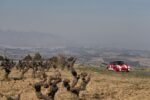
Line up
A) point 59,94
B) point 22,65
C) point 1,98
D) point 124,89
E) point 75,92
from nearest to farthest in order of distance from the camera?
point 75,92 → point 1,98 → point 59,94 → point 124,89 → point 22,65

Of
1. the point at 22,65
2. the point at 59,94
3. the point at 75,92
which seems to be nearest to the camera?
the point at 75,92

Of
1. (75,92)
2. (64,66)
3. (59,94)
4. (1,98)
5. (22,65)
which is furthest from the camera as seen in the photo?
(64,66)

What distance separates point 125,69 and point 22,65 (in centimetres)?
1769


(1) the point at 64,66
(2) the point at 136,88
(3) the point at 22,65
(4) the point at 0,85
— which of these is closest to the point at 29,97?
(4) the point at 0,85

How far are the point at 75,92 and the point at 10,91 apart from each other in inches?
415

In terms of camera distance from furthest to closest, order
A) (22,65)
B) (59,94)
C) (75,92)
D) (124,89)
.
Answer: (22,65) < (124,89) < (59,94) < (75,92)

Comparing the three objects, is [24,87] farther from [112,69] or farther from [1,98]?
[112,69]

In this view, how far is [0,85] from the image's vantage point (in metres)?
49.2

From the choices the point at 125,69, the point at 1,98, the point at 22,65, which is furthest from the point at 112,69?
the point at 1,98

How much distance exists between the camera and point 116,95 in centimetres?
4156

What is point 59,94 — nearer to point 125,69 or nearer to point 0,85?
point 0,85

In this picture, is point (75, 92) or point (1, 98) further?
point (1, 98)

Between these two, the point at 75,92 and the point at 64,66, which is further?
the point at 64,66

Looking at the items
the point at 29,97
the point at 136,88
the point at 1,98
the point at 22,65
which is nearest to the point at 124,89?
the point at 136,88
